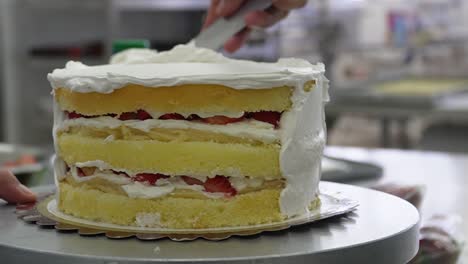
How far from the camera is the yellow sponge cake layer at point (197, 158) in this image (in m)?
0.85

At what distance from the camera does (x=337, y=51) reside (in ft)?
15.1

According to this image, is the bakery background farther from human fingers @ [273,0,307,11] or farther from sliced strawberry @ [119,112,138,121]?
sliced strawberry @ [119,112,138,121]

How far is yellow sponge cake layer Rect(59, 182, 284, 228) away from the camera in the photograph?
34.1 inches

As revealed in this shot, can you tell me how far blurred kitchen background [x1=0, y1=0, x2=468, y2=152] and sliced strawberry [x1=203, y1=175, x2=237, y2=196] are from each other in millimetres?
2903

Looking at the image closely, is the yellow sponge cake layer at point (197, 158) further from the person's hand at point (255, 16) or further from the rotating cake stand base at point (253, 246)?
the person's hand at point (255, 16)

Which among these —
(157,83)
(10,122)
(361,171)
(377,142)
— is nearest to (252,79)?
(157,83)

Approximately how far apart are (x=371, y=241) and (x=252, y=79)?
0.21 metres

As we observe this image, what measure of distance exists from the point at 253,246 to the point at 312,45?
4007 mm

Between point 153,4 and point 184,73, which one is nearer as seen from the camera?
point 184,73

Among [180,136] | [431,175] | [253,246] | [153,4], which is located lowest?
[431,175]

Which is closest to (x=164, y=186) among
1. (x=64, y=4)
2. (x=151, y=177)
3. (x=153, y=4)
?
(x=151, y=177)

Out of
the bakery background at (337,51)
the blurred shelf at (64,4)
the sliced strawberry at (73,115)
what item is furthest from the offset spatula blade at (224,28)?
the blurred shelf at (64,4)

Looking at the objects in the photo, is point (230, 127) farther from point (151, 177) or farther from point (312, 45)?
point (312, 45)

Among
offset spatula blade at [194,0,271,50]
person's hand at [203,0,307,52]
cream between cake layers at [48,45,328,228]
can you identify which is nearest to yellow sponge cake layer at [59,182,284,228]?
cream between cake layers at [48,45,328,228]
